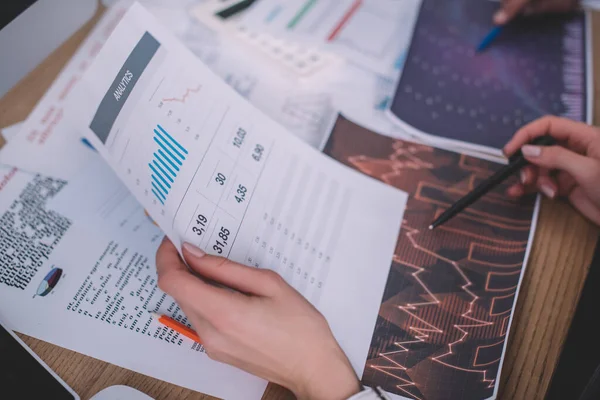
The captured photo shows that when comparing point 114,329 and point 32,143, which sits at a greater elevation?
point 32,143

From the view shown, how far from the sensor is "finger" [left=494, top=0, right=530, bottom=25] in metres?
0.74

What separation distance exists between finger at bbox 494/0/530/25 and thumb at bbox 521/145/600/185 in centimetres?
29

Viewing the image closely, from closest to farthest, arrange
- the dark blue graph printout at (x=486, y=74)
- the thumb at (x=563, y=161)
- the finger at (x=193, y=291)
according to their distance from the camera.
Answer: the finger at (x=193, y=291)
the thumb at (x=563, y=161)
the dark blue graph printout at (x=486, y=74)

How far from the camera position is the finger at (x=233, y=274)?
424 mm

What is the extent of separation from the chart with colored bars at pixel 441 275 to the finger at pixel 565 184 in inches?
1.8

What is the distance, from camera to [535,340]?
0.50 meters

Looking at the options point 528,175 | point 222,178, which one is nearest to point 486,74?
point 528,175

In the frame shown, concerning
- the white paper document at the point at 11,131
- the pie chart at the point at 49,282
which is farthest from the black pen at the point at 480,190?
the white paper document at the point at 11,131

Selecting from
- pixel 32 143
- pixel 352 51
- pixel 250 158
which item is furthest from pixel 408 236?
pixel 32 143

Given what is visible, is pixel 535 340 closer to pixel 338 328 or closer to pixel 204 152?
→ pixel 338 328

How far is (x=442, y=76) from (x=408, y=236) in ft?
0.97

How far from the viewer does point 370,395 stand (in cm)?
43

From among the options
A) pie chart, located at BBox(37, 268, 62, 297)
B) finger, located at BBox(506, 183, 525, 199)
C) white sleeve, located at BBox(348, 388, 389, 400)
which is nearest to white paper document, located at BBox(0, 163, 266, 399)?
pie chart, located at BBox(37, 268, 62, 297)

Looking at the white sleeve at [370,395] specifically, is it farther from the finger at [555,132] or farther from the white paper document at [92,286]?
the finger at [555,132]
